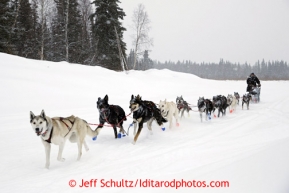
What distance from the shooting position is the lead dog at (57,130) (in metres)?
3.96

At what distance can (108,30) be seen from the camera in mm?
24062

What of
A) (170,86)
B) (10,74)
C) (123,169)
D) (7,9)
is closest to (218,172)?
(123,169)

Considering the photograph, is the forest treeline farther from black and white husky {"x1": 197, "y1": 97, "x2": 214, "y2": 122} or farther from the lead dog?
the lead dog

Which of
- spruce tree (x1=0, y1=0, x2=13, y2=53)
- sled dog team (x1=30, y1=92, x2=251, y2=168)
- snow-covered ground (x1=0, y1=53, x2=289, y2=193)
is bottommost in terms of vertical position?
snow-covered ground (x1=0, y1=53, x2=289, y2=193)

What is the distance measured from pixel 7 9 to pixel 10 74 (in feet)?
37.8

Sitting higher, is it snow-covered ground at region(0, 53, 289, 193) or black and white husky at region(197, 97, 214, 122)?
black and white husky at region(197, 97, 214, 122)

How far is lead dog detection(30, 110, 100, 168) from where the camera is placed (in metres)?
3.96

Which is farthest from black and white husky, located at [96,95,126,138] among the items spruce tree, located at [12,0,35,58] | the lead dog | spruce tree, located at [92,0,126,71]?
spruce tree, located at [12,0,35,58]

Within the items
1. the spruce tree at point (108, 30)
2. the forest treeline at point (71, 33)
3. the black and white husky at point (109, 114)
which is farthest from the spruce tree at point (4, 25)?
the black and white husky at point (109, 114)

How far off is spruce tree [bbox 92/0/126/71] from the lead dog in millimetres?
20695

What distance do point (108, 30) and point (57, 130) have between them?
2188cm

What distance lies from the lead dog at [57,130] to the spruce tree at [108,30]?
20.7 m

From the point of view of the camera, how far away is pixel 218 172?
10.2 ft

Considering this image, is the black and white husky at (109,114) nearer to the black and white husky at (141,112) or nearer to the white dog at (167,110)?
the black and white husky at (141,112)
